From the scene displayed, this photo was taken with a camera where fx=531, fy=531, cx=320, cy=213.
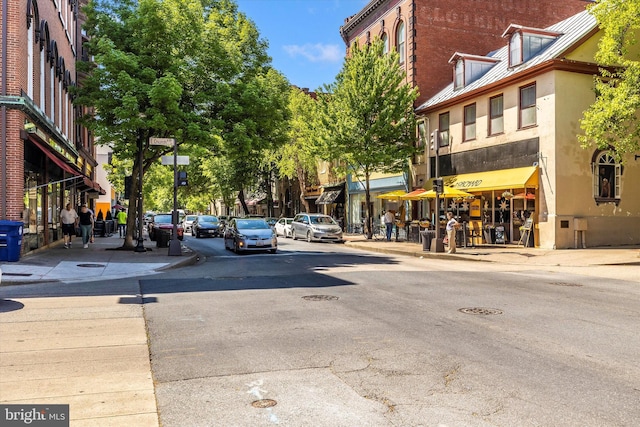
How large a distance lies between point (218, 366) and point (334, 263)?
11259 mm

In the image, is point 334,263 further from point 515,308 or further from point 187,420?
point 187,420

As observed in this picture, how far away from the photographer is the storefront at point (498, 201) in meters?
22.1

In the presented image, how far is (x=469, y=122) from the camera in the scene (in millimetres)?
26547

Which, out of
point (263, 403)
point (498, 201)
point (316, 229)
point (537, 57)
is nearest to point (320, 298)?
point (263, 403)

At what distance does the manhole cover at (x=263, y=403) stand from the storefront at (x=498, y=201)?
1917cm

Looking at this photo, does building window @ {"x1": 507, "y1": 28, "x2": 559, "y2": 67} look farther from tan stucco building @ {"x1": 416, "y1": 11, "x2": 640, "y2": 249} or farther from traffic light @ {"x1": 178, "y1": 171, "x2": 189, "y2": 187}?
traffic light @ {"x1": 178, "y1": 171, "x2": 189, "y2": 187}

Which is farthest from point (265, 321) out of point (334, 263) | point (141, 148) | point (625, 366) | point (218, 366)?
point (141, 148)

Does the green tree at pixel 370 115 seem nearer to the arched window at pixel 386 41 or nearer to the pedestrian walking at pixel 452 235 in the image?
the arched window at pixel 386 41

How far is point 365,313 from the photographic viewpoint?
8.27 meters

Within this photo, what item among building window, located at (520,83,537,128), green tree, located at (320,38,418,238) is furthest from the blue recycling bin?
building window, located at (520,83,537,128)

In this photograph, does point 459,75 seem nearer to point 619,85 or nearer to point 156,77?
point 619,85

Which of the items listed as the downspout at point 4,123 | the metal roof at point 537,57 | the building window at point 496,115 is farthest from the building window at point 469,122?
the downspout at point 4,123

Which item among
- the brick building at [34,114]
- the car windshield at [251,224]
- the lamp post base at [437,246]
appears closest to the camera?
the brick building at [34,114]

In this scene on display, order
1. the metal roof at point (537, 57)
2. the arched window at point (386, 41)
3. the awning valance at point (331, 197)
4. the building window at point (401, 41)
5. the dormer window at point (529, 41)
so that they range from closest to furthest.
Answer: the metal roof at point (537, 57) < the dormer window at point (529, 41) < the building window at point (401, 41) < the arched window at point (386, 41) < the awning valance at point (331, 197)
